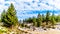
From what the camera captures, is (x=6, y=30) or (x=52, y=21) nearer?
(x=6, y=30)

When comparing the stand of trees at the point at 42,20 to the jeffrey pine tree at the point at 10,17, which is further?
the stand of trees at the point at 42,20

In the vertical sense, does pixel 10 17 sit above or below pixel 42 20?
above

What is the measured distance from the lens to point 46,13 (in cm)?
1564

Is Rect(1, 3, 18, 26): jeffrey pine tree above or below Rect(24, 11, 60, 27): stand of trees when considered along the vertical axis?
above

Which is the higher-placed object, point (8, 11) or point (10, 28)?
point (8, 11)

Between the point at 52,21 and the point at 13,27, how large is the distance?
6747 millimetres

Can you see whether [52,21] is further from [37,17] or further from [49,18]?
[37,17]

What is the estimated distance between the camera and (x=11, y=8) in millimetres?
10414

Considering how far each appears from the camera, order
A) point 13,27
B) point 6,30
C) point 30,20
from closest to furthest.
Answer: point 6,30 < point 13,27 < point 30,20

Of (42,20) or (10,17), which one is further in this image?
(42,20)

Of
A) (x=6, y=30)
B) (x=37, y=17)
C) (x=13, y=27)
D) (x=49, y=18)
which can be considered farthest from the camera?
(x=49, y=18)

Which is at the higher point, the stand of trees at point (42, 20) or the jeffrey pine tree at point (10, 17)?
the jeffrey pine tree at point (10, 17)

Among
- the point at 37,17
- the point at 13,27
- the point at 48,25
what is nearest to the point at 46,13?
the point at 37,17

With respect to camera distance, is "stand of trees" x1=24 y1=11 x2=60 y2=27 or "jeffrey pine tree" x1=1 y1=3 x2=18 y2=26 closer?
"jeffrey pine tree" x1=1 y1=3 x2=18 y2=26
